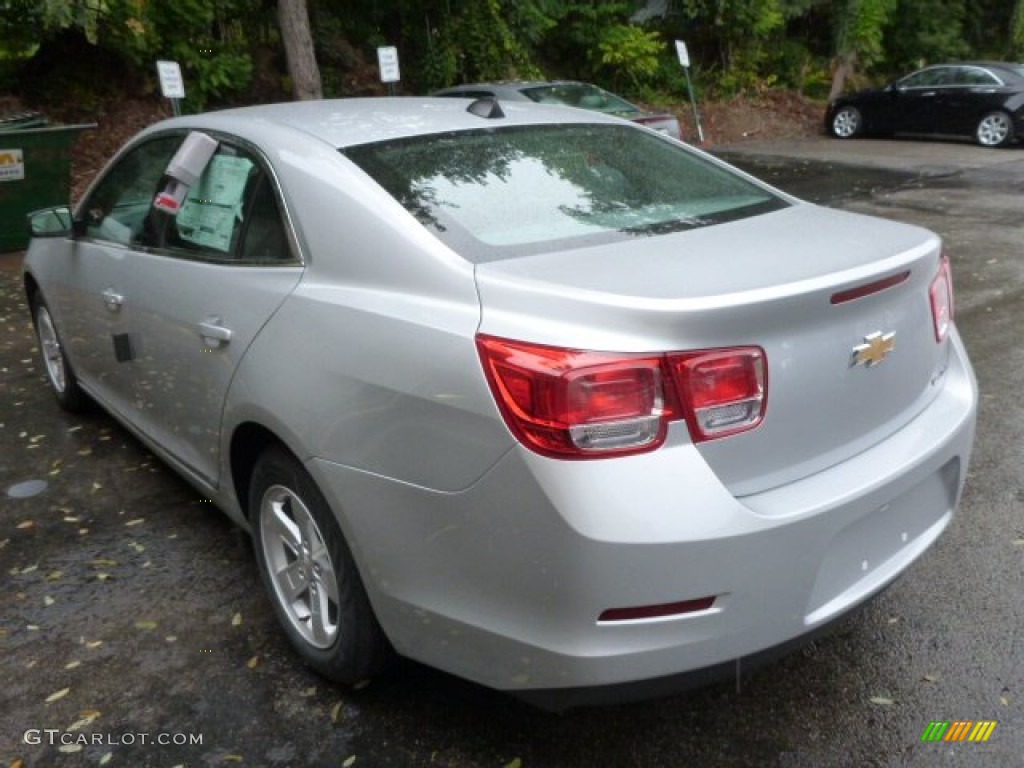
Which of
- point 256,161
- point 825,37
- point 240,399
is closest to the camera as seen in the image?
point 240,399

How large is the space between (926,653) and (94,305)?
3.36 metres

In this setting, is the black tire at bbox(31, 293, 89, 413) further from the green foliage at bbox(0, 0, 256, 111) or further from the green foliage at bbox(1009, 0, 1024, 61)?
the green foliage at bbox(1009, 0, 1024, 61)

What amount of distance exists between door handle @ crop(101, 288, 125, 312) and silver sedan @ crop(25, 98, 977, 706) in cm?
55

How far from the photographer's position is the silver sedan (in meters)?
2.02

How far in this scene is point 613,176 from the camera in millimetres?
3008

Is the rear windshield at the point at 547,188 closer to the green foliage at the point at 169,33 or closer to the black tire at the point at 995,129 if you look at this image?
the green foliage at the point at 169,33

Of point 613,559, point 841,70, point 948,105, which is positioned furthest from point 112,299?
point 841,70

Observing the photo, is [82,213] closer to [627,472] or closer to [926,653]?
[627,472]

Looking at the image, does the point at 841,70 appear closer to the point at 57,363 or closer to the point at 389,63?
the point at 389,63

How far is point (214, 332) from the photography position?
9.75ft

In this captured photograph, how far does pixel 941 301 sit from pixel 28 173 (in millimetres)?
9051

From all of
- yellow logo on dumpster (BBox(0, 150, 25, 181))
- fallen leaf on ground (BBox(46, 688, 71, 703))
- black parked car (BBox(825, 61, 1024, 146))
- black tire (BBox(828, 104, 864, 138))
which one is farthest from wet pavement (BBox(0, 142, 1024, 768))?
black tire (BBox(828, 104, 864, 138))

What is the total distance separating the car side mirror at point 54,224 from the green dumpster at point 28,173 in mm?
5511

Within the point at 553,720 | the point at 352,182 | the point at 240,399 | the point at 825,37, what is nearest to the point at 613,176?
the point at 352,182
